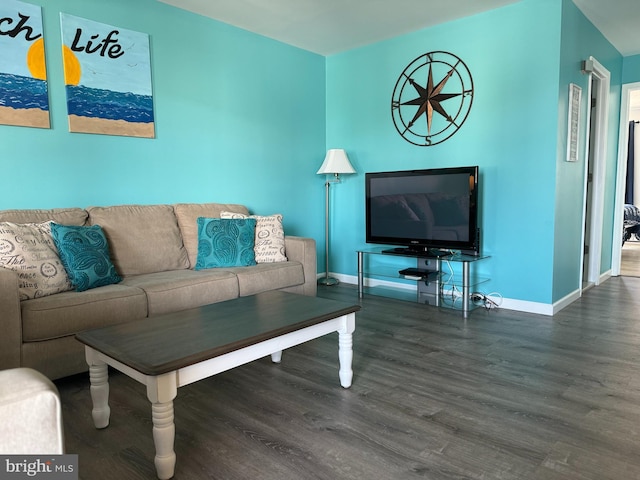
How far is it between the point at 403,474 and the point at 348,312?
0.79 metres

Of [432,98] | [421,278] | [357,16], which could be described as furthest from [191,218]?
[432,98]

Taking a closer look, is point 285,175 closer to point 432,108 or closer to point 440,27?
point 432,108

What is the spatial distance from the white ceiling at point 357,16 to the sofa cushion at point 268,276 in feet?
6.70

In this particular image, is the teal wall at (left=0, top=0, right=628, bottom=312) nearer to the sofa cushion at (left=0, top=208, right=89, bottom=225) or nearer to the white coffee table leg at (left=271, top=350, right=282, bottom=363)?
the sofa cushion at (left=0, top=208, right=89, bottom=225)

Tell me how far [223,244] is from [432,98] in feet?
7.56

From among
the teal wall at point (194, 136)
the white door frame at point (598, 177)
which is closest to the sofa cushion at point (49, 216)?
the teal wall at point (194, 136)

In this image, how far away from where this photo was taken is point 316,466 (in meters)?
1.57

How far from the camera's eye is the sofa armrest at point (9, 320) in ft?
6.54

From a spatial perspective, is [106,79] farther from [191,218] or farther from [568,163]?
[568,163]

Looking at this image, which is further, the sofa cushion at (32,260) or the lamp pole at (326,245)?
the lamp pole at (326,245)

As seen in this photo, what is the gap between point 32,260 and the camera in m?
2.34

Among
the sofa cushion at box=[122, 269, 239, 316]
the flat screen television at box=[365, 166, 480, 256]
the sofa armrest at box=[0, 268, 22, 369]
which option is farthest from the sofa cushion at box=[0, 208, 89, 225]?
the flat screen television at box=[365, 166, 480, 256]

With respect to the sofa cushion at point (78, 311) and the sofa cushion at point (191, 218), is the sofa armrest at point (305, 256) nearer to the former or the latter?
the sofa cushion at point (191, 218)

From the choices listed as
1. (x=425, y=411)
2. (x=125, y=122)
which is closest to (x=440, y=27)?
(x=125, y=122)
